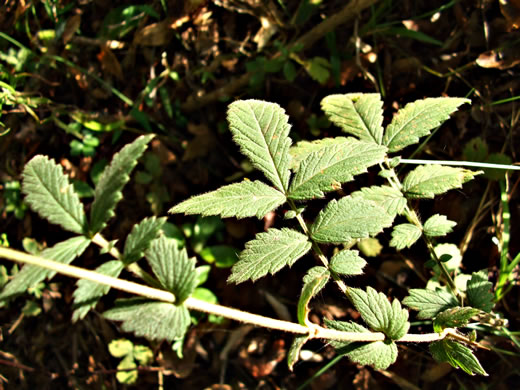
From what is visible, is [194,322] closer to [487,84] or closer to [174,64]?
[174,64]

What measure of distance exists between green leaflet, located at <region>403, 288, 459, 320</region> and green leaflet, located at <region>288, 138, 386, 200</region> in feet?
1.56

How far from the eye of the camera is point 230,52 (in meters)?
2.32

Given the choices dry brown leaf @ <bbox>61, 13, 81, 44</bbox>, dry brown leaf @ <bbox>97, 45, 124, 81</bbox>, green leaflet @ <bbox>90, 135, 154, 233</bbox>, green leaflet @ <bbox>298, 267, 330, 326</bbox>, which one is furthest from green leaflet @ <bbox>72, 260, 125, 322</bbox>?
dry brown leaf @ <bbox>61, 13, 81, 44</bbox>

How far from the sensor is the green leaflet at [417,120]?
1449mm

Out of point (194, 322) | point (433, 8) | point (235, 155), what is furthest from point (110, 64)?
point (433, 8)

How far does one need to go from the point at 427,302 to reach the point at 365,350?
0.32m

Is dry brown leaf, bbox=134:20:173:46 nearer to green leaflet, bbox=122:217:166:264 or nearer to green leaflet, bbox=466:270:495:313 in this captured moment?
green leaflet, bbox=122:217:166:264

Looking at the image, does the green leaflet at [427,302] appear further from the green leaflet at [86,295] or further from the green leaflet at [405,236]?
the green leaflet at [86,295]

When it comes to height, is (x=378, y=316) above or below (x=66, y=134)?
below

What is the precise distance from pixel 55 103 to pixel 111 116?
1.07 ft

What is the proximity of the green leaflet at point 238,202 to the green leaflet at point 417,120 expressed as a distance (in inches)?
19.3

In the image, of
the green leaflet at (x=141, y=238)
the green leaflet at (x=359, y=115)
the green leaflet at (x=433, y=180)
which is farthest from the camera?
the green leaflet at (x=359, y=115)

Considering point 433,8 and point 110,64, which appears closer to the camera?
point 433,8

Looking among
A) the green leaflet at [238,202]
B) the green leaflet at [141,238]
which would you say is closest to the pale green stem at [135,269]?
the green leaflet at [141,238]
